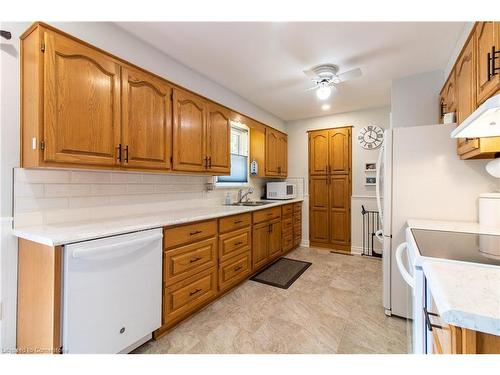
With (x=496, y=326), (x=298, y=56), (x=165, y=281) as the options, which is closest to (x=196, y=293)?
(x=165, y=281)

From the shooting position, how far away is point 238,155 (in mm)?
3600

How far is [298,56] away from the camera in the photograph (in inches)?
89.0

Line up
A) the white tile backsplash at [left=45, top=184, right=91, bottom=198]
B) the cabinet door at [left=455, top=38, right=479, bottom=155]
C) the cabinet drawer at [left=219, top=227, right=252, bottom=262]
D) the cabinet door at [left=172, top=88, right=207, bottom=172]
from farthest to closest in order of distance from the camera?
the cabinet drawer at [left=219, top=227, right=252, bottom=262] → the cabinet door at [left=172, top=88, right=207, bottom=172] → the white tile backsplash at [left=45, top=184, right=91, bottom=198] → the cabinet door at [left=455, top=38, right=479, bottom=155]

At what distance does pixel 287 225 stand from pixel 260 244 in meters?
0.92

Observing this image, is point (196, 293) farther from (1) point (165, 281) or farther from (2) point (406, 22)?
(2) point (406, 22)

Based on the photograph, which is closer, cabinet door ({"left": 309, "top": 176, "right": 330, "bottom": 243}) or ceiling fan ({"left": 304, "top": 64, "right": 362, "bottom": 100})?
ceiling fan ({"left": 304, "top": 64, "right": 362, "bottom": 100})

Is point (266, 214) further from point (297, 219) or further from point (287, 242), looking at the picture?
point (297, 219)

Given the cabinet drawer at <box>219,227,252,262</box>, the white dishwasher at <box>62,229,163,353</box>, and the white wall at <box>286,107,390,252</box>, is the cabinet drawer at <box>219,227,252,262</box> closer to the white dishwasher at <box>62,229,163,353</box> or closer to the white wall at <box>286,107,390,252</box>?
the white dishwasher at <box>62,229,163,353</box>

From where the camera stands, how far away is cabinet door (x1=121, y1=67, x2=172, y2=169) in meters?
1.79

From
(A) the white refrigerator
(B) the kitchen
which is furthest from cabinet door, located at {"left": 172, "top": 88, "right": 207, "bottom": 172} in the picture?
(A) the white refrigerator

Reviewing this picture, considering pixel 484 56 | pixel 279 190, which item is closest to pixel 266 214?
pixel 279 190

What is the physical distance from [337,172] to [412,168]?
2170 millimetres

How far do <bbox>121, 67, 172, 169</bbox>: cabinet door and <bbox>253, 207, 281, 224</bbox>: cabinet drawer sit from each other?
4.28 feet

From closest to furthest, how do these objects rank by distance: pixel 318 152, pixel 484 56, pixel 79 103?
pixel 484 56
pixel 79 103
pixel 318 152
